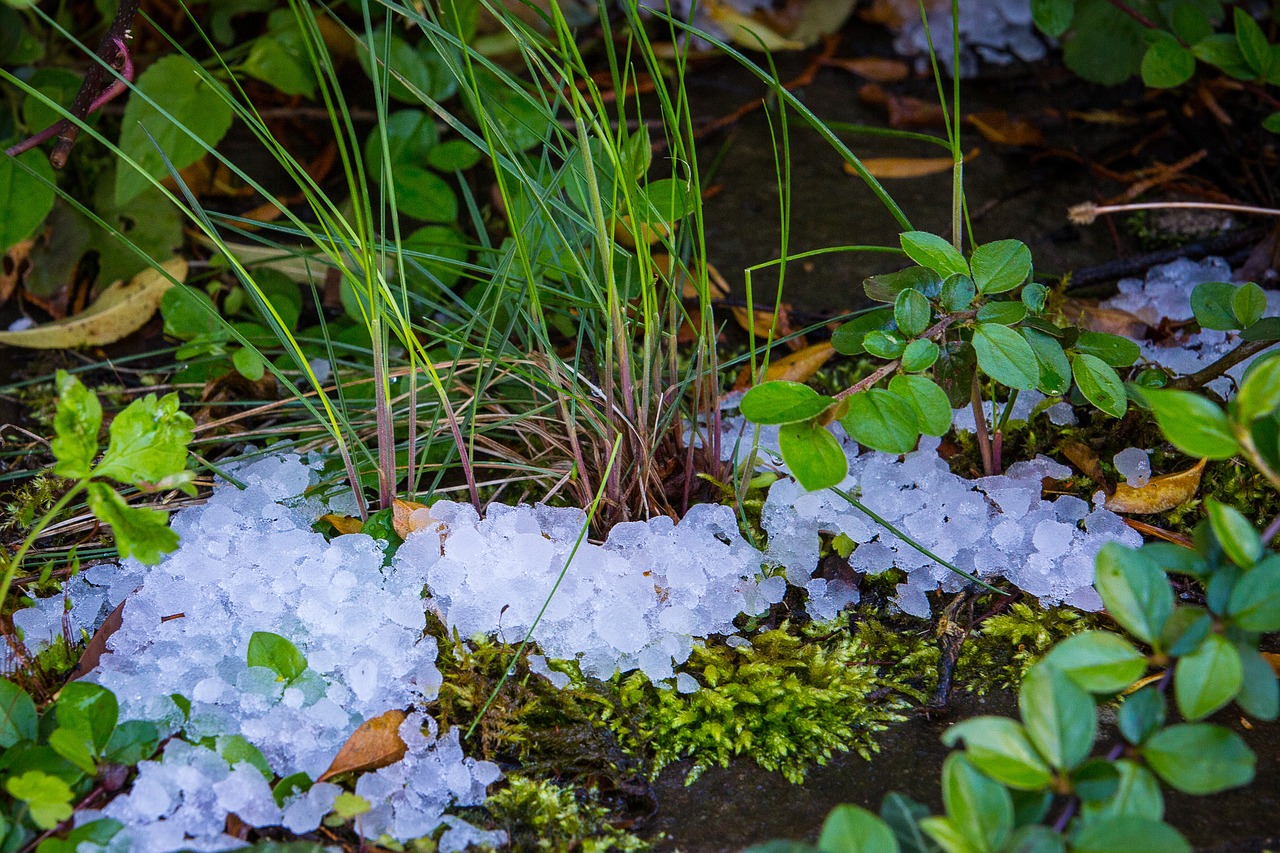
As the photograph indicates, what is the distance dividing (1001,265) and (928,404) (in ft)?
0.64

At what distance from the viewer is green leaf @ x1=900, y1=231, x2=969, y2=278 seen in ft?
3.51

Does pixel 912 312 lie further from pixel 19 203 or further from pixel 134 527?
pixel 19 203

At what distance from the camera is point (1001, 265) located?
106 centimetres

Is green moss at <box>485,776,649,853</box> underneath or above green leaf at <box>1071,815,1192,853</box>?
underneath

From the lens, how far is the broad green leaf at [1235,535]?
759mm

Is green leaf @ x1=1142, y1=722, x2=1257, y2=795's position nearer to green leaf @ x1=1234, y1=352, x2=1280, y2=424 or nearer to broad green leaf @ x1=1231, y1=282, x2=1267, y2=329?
green leaf @ x1=1234, y1=352, x2=1280, y2=424

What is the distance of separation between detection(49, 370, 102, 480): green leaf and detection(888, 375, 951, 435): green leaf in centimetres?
82

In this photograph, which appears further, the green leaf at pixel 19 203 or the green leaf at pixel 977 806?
the green leaf at pixel 19 203

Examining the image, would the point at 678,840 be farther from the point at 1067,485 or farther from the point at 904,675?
the point at 1067,485

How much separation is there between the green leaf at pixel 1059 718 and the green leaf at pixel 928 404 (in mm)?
326

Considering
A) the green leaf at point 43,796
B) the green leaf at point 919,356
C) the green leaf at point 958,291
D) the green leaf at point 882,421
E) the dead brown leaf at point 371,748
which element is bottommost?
the dead brown leaf at point 371,748

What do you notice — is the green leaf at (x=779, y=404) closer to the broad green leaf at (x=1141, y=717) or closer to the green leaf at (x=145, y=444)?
the broad green leaf at (x=1141, y=717)

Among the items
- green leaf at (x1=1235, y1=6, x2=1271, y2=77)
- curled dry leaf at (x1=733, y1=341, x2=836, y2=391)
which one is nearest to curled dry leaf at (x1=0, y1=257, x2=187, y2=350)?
curled dry leaf at (x1=733, y1=341, x2=836, y2=391)

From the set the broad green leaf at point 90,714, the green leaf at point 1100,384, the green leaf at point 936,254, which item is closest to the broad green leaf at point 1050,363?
the green leaf at point 1100,384
